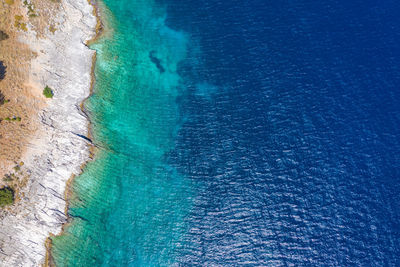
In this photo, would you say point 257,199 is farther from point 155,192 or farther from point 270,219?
point 155,192

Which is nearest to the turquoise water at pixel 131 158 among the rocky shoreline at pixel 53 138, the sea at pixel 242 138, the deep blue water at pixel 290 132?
the sea at pixel 242 138

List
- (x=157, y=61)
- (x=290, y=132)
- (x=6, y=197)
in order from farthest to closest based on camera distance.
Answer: (x=157, y=61) < (x=290, y=132) < (x=6, y=197)

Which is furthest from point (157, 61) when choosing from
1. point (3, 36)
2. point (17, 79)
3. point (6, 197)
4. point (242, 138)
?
point (6, 197)

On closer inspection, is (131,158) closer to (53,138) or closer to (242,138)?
(53,138)

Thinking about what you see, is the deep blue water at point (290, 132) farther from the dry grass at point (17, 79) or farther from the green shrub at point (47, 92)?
the dry grass at point (17, 79)

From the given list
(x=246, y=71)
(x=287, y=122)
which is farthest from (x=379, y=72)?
(x=246, y=71)

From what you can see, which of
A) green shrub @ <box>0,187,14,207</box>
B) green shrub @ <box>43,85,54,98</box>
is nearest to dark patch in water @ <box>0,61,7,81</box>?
green shrub @ <box>43,85,54,98</box>

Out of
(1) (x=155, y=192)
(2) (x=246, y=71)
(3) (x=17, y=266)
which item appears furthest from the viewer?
(2) (x=246, y=71)
